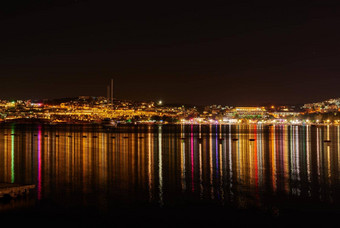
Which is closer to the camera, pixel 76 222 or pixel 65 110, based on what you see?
pixel 76 222

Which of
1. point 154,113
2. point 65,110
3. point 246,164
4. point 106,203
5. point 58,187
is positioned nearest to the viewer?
point 106,203

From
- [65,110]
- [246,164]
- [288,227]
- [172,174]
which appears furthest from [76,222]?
[65,110]

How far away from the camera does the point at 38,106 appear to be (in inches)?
6959

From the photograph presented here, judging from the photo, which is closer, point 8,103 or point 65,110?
point 65,110

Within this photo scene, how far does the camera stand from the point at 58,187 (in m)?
16.2

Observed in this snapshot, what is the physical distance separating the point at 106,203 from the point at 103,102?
179m

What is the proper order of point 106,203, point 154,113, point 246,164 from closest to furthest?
point 106,203 → point 246,164 → point 154,113

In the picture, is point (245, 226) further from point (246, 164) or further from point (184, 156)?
point (184, 156)

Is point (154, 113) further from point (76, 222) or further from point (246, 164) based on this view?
point (76, 222)

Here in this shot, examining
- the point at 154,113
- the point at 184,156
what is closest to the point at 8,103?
the point at 154,113

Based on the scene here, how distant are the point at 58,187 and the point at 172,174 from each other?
5.78 m

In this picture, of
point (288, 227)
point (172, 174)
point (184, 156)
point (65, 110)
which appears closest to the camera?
point (288, 227)

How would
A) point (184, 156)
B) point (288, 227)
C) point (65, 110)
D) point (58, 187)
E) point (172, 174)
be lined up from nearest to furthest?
point (288, 227) < point (58, 187) < point (172, 174) < point (184, 156) < point (65, 110)

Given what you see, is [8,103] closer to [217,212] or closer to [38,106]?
[38,106]
